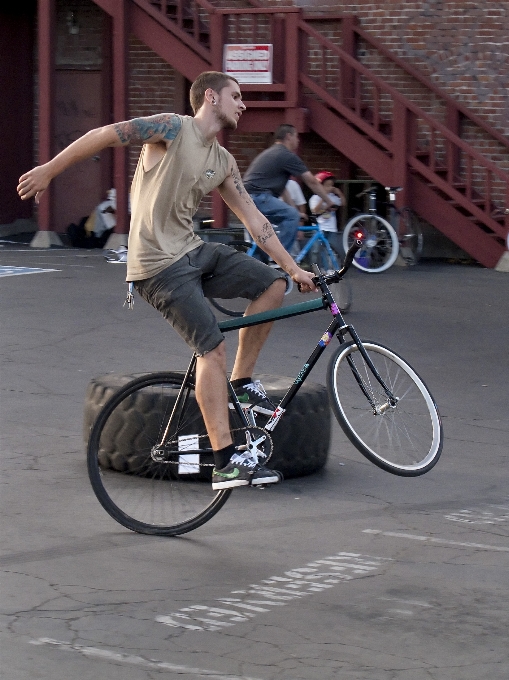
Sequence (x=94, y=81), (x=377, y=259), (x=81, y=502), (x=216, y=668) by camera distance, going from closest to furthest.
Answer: (x=216, y=668), (x=81, y=502), (x=377, y=259), (x=94, y=81)

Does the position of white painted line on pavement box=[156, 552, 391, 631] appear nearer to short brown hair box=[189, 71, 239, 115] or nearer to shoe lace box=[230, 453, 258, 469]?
shoe lace box=[230, 453, 258, 469]

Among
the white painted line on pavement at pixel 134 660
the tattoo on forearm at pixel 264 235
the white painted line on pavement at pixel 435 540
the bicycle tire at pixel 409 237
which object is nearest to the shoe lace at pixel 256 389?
the tattoo on forearm at pixel 264 235

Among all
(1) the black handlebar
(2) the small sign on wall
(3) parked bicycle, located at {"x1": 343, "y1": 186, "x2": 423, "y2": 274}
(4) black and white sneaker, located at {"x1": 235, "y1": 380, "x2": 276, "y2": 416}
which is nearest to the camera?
(1) the black handlebar

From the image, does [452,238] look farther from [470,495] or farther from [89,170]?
[470,495]

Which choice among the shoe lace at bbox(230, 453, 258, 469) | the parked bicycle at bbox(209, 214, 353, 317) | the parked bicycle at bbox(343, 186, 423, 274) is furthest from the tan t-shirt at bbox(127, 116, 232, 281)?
the parked bicycle at bbox(343, 186, 423, 274)

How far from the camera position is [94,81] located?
68.6 ft

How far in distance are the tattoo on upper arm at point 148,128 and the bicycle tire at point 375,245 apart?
1076 centimetres

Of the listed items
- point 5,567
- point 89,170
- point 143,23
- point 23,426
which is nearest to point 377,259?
point 143,23

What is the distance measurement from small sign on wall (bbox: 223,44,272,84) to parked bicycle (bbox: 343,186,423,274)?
2.37 metres

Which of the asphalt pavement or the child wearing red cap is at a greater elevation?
the child wearing red cap

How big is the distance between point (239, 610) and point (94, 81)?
1744 cm

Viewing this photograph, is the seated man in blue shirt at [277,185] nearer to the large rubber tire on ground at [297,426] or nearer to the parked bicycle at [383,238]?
the parked bicycle at [383,238]

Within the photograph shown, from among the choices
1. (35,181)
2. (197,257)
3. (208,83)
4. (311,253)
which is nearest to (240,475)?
(197,257)

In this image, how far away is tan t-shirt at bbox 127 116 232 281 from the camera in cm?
543
